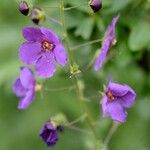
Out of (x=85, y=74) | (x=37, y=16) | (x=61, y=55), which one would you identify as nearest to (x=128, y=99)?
(x=61, y=55)

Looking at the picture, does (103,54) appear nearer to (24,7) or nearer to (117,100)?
(117,100)

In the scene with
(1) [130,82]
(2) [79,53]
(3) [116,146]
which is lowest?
(3) [116,146]

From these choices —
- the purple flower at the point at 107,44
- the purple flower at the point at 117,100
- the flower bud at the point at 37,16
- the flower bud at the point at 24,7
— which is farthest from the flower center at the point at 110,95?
the flower bud at the point at 24,7

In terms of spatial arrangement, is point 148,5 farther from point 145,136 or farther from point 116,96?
point 145,136

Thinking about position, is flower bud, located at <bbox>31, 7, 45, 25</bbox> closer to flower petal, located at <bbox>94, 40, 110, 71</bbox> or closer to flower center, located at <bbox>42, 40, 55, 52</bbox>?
flower center, located at <bbox>42, 40, 55, 52</bbox>

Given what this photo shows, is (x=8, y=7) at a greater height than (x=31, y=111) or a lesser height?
greater

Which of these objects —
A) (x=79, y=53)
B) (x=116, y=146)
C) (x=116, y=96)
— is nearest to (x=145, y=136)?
(x=116, y=146)
